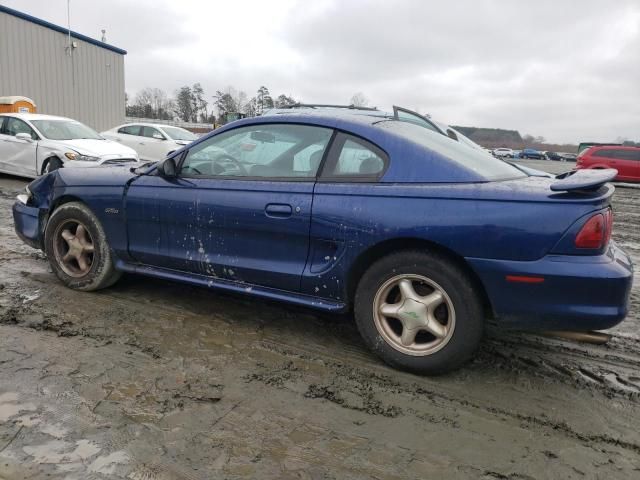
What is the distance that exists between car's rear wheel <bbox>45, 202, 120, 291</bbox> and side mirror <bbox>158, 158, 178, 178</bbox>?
0.74 meters

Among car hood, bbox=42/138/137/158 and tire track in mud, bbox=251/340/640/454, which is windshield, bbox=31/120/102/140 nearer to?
car hood, bbox=42/138/137/158

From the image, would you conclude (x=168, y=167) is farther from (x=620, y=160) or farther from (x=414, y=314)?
(x=620, y=160)

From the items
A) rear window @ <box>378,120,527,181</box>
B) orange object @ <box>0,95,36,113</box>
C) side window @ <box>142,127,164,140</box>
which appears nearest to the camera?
rear window @ <box>378,120,527,181</box>

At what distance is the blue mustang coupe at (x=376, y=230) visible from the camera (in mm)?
2520

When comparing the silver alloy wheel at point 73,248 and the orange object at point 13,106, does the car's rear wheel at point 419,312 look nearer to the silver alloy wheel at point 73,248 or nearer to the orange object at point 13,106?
the silver alloy wheel at point 73,248

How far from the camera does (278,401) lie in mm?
2570

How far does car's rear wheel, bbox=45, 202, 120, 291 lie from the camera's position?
3.87 metres

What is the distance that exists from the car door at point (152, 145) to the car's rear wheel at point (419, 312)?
11580 mm

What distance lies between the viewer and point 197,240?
135 inches

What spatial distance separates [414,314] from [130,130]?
520 inches

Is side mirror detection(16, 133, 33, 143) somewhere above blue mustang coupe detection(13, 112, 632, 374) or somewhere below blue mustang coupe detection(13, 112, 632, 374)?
above

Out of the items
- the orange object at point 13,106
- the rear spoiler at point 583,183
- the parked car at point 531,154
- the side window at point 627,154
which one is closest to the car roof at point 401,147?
the rear spoiler at point 583,183

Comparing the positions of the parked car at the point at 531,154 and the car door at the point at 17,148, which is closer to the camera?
the car door at the point at 17,148

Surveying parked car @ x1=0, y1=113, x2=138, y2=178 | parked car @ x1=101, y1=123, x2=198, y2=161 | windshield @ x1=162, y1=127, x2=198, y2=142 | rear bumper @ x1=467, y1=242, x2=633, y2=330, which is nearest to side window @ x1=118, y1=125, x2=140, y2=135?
parked car @ x1=101, y1=123, x2=198, y2=161
